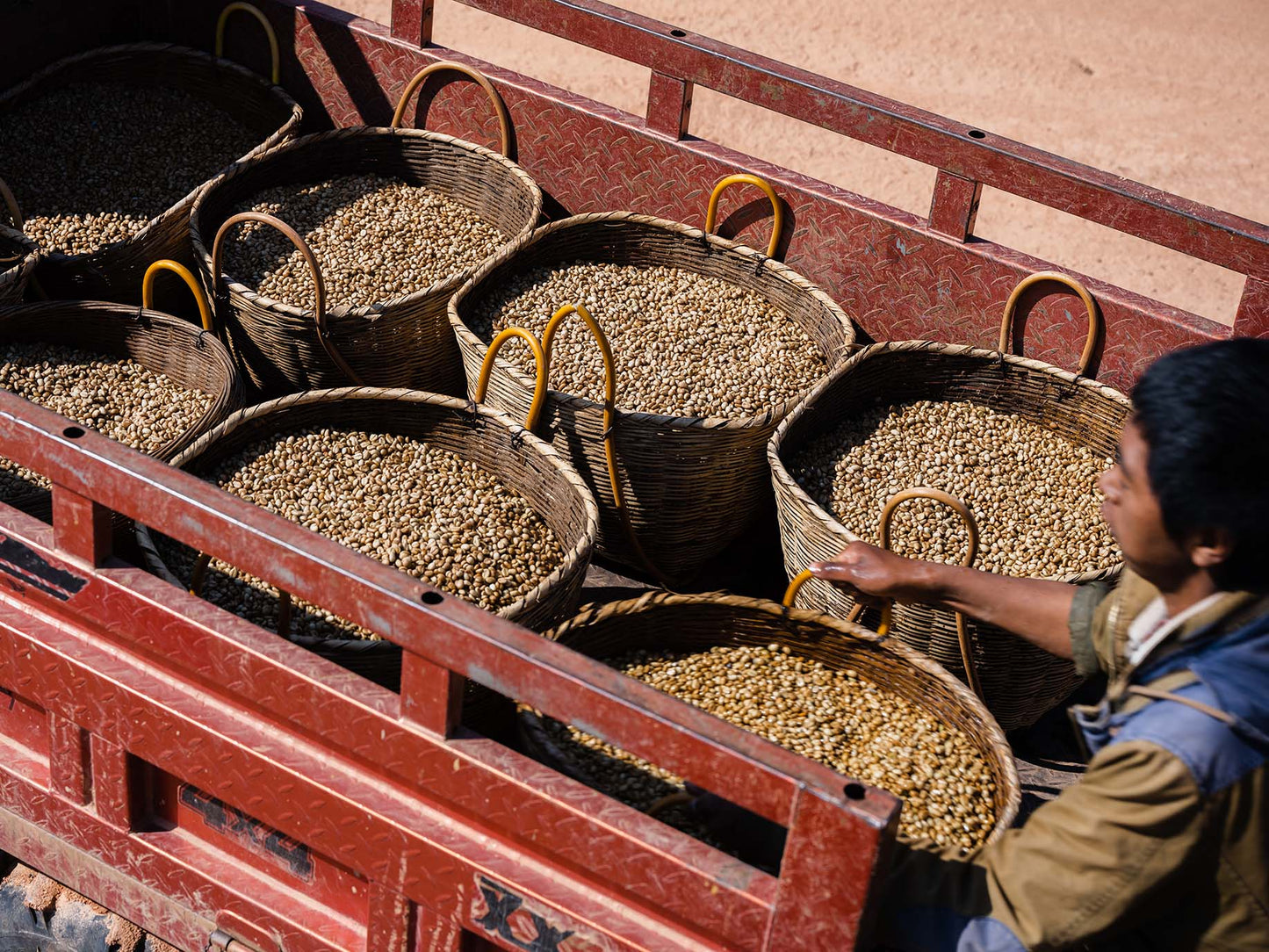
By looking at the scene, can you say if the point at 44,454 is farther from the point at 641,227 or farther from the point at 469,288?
the point at 641,227

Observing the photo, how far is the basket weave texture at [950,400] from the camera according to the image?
2900mm

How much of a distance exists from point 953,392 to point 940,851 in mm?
1917

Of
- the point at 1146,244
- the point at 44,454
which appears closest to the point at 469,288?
the point at 44,454

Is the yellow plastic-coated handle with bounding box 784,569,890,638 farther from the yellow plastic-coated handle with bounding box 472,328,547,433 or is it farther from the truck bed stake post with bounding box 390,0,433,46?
the truck bed stake post with bounding box 390,0,433,46

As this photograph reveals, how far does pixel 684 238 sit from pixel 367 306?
3.05 ft

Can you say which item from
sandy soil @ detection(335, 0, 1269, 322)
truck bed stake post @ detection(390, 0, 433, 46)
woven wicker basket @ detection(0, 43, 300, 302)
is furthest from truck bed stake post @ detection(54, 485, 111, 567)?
sandy soil @ detection(335, 0, 1269, 322)

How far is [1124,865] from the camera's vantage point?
162 centimetres

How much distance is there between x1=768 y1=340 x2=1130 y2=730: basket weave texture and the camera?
290cm

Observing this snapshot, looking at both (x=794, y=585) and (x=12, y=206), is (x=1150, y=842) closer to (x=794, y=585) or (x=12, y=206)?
(x=794, y=585)

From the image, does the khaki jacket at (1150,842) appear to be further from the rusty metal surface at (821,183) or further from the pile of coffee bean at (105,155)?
the pile of coffee bean at (105,155)

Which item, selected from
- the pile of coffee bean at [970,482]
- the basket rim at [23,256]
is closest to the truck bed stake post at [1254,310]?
the pile of coffee bean at [970,482]

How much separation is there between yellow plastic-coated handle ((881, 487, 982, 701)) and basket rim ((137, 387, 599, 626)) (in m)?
0.59

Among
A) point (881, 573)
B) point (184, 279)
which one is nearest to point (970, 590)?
point (881, 573)

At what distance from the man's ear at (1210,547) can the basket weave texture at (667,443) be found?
5.12 feet
